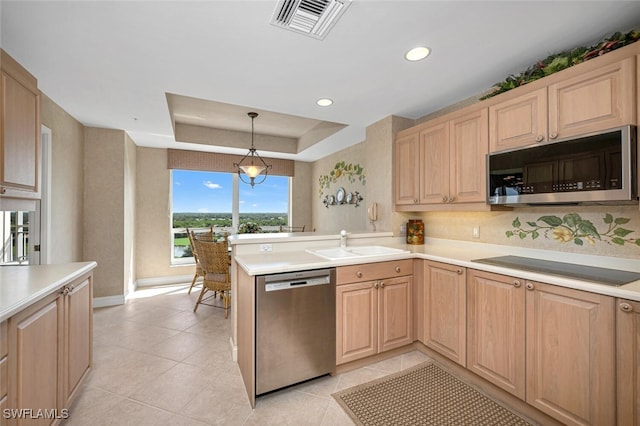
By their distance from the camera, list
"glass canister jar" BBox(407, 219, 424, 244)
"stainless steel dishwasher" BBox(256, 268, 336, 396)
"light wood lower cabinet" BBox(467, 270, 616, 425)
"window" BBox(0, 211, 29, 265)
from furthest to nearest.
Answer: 1. "glass canister jar" BBox(407, 219, 424, 244)
2. "window" BBox(0, 211, 29, 265)
3. "stainless steel dishwasher" BBox(256, 268, 336, 396)
4. "light wood lower cabinet" BBox(467, 270, 616, 425)

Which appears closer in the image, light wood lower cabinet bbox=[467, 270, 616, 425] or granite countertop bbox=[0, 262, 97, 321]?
granite countertop bbox=[0, 262, 97, 321]

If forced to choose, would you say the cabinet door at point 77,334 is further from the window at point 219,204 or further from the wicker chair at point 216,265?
the window at point 219,204

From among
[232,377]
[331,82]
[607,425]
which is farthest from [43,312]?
[607,425]

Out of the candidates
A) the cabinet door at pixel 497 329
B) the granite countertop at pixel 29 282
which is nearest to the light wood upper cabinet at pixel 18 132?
the granite countertop at pixel 29 282

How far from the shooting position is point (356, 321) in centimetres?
221

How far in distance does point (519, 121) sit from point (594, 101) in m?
0.42

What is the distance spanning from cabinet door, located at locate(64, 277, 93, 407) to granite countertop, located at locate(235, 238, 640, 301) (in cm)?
106

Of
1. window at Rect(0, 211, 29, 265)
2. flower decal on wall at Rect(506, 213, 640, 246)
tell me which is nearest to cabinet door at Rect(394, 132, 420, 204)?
flower decal on wall at Rect(506, 213, 640, 246)

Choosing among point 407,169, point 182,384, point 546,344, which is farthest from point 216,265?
point 546,344

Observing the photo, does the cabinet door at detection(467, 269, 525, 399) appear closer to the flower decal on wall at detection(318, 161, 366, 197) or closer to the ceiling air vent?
the ceiling air vent

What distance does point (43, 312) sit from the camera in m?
1.43

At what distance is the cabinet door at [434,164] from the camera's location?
255 cm

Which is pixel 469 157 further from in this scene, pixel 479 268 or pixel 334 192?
pixel 334 192

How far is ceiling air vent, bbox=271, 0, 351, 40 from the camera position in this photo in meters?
1.44
